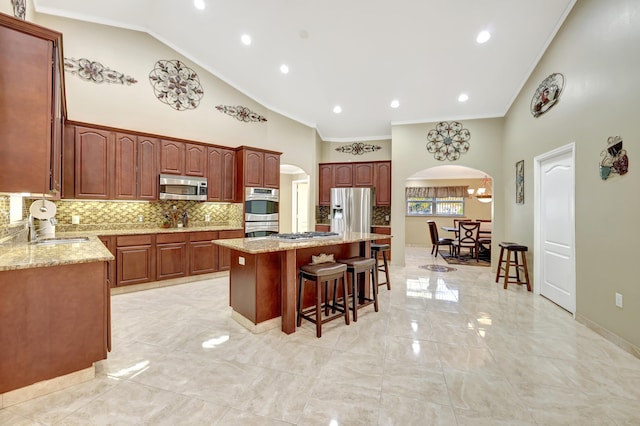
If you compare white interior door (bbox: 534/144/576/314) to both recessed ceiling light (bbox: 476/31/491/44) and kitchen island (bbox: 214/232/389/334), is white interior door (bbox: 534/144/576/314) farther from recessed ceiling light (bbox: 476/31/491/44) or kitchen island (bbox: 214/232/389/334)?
kitchen island (bbox: 214/232/389/334)

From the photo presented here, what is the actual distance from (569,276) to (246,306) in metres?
3.87

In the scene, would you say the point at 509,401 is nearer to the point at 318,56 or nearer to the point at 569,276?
the point at 569,276

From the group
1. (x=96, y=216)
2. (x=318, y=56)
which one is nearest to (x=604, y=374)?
(x=318, y=56)

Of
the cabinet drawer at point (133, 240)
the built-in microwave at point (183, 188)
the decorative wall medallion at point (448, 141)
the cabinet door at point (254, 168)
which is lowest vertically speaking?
the cabinet drawer at point (133, 240)

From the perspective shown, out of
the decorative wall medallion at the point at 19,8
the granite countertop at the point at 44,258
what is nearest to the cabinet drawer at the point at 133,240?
the granite countertop at the point at 44,258

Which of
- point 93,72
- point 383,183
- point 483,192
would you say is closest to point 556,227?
point 383,183

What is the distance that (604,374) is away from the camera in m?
2.11

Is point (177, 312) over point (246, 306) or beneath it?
beneath

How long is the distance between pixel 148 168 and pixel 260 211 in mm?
1990

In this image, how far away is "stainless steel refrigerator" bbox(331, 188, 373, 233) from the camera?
6660 mm

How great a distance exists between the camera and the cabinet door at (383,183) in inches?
268

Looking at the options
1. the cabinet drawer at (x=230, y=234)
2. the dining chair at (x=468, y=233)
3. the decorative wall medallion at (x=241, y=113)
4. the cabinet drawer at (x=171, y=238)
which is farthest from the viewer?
the dining chair at (x=468, y=233)

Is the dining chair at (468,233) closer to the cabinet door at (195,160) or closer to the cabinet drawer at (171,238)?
the cabinet door at (195,160)

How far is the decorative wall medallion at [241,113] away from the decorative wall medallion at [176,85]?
48 centimetres
